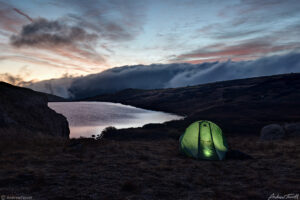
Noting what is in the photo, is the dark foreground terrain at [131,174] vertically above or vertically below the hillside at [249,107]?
below

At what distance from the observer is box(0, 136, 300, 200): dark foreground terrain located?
23.7 ft

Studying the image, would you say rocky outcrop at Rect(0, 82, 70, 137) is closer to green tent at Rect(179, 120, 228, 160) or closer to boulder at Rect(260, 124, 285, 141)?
green tent at Rect(179, 120, 228, 160)

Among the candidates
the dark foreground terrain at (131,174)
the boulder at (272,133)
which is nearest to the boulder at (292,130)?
the boulder at (272,133)

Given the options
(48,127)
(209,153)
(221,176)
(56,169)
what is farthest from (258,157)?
(48,127)

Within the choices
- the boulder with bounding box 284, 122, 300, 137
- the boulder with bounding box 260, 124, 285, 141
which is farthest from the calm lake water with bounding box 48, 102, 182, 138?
the boulder with bounding box 284, 122, 300, 137

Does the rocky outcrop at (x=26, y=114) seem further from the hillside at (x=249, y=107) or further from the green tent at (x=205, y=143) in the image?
the hillside at (x=249, y=107)

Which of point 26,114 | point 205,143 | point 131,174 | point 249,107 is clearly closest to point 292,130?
point 205,143

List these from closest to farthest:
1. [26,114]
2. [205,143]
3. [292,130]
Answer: [205,143] → [26,114] → [292,130]

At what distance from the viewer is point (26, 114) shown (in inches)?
821

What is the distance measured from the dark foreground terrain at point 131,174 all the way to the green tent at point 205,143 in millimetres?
749

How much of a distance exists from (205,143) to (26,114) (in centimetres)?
1881

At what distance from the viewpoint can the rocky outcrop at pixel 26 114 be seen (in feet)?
56.9

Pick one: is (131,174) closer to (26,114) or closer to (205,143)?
(205,143)

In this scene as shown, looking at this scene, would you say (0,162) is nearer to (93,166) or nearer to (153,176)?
(93,166)
